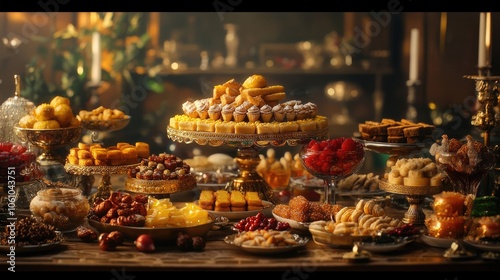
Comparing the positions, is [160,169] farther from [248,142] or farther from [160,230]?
[160,230]

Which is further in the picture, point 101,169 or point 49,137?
point 49,137

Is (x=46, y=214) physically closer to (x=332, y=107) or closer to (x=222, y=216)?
(x=222, y=216)

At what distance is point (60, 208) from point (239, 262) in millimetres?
964

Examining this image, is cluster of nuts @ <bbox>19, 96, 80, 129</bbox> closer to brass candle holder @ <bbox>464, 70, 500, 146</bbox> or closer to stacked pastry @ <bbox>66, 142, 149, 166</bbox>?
stacked pastry @ <bbox>66, 142, 149, 166</bbox>

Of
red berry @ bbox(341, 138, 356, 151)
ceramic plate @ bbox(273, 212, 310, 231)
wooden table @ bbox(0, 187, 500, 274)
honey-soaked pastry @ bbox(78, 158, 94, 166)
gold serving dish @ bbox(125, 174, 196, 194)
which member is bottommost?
wooden table @ bbox(0, 187, 500, 274)

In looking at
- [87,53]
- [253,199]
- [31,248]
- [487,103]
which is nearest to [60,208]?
[31,248]

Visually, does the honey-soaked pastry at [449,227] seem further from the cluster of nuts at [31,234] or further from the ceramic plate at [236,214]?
the cluster of nuts at [31,234]

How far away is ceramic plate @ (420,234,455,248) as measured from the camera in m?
3.77

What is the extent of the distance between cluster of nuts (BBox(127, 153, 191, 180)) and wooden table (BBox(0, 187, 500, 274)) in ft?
2.35

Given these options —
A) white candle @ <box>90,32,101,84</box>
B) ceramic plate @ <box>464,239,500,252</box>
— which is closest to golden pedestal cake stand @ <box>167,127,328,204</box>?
ceramic plate @ <box>464,239,500,252</box>

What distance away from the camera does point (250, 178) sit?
15.8ft

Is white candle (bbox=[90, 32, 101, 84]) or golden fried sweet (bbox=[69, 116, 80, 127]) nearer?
golden fried sweet (bbox=[69, 116, 80, 127])

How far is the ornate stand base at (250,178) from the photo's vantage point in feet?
15.6

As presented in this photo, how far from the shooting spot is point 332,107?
1027cm
